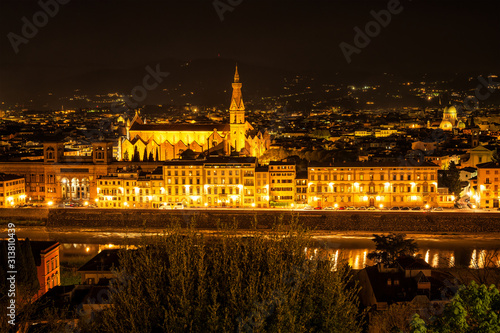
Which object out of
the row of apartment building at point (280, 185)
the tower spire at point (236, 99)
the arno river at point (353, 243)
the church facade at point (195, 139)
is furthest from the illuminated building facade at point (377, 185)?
the tower spire at point (236, 99)

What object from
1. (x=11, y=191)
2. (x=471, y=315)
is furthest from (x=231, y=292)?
(x=11, y=191)

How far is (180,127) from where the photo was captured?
34125mm

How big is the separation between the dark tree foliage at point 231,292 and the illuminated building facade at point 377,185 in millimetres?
16010

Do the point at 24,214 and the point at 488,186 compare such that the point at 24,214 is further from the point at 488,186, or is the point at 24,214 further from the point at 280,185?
the point at 488,186

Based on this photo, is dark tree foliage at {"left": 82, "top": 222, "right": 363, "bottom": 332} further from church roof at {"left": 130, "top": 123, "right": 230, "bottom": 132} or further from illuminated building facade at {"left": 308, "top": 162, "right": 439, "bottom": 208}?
church roof at {"left": 130, "top": 123, "right": 230, "bottom": 132}

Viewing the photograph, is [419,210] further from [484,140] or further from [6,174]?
[484,140]

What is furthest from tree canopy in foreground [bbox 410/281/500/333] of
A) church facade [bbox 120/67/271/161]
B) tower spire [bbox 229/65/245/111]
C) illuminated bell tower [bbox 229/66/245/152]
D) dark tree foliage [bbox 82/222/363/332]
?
tower spire [bbox 229/65/245/111]

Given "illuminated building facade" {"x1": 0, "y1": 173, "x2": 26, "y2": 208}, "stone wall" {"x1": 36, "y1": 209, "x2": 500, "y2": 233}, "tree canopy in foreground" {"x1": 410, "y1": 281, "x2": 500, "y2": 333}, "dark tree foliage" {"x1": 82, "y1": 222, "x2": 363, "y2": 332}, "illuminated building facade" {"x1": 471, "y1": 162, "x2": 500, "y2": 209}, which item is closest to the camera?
"tree canopy in foreground" {"x1": 410, "y1": 281, "x2": 500, "y2": 333}

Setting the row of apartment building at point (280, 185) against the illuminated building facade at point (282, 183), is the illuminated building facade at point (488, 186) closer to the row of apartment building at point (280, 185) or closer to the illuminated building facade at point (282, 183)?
the row of apartment building at point (280, 185)

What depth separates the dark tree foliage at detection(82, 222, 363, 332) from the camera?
22.4 feet

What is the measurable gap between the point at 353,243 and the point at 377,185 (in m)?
4.28

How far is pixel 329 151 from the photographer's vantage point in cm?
3634

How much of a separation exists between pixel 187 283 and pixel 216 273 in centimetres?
41

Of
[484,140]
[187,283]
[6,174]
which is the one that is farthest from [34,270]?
[484,140]
